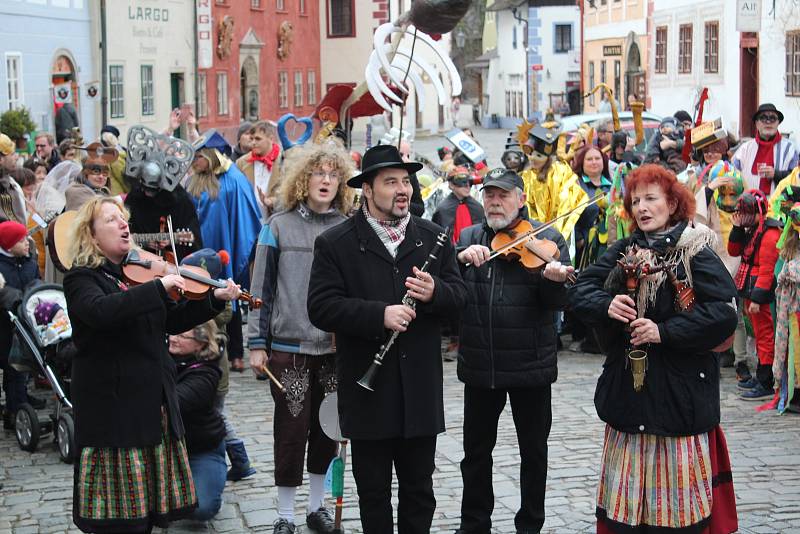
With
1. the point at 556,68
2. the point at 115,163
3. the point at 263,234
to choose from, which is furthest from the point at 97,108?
the point at 556,68

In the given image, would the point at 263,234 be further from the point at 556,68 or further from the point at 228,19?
the point at 556,68

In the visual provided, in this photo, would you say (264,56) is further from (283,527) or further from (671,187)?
(671,187)

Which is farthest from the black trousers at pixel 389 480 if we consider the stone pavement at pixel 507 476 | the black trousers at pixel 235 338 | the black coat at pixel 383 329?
the black trousers at pixel 235 338

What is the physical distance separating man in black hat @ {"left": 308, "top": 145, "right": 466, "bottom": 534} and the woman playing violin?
1.74 feet

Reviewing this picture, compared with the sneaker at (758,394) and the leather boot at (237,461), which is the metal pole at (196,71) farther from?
the leather boot at (237,461)

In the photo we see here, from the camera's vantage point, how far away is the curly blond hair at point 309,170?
6.84m

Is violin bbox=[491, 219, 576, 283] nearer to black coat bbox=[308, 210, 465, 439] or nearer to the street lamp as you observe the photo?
black coat bbox=[308, 210, 465, 439]

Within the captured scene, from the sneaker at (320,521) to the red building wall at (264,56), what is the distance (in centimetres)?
2993

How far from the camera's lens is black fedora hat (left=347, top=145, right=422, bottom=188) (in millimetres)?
5684

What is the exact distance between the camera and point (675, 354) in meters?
5.59

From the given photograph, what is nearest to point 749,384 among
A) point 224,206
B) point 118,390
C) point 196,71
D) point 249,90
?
point 224,206

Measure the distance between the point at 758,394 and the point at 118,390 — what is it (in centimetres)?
580

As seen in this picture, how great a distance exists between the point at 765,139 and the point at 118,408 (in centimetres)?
800

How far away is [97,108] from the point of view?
103ft
